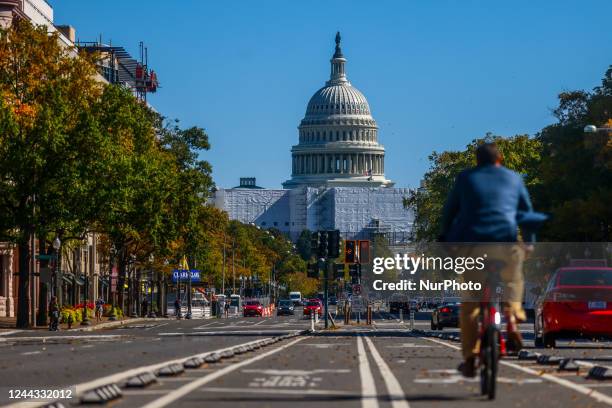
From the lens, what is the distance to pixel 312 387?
1595 centimetres

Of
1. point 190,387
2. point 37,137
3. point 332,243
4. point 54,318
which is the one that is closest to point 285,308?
point 332,243

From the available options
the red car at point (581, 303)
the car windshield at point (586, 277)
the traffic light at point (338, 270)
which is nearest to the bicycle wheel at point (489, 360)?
the red car at point (581, 303)

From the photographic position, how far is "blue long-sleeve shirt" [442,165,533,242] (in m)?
13.9

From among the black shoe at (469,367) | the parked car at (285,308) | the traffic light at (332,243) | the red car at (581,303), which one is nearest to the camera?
the black shoe at (469,367)

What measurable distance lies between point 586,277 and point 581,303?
52 centimetres

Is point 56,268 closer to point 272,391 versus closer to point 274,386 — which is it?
point 274,386

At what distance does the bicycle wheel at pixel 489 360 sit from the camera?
44.3ft

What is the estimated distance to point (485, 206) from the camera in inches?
553

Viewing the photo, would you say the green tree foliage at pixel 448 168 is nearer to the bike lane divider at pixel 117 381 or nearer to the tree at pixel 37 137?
the tree at pixel 37 137

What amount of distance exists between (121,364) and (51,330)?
37369 mm

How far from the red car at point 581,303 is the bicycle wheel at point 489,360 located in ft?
55.9

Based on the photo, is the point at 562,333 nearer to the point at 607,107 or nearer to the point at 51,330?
the point at 51,330

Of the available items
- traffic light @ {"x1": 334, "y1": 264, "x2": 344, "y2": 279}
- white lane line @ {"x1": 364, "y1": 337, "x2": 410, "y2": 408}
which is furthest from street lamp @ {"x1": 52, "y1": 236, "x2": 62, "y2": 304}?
white lane line @ {"x1": 364, "y1": 337, "x2": 410, "y2": 408}

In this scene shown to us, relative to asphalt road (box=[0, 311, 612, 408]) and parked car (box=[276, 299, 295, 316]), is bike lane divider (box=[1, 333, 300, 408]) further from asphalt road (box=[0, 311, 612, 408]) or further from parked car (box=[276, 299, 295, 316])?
parked car (box=[276, 299, 295, 316])
